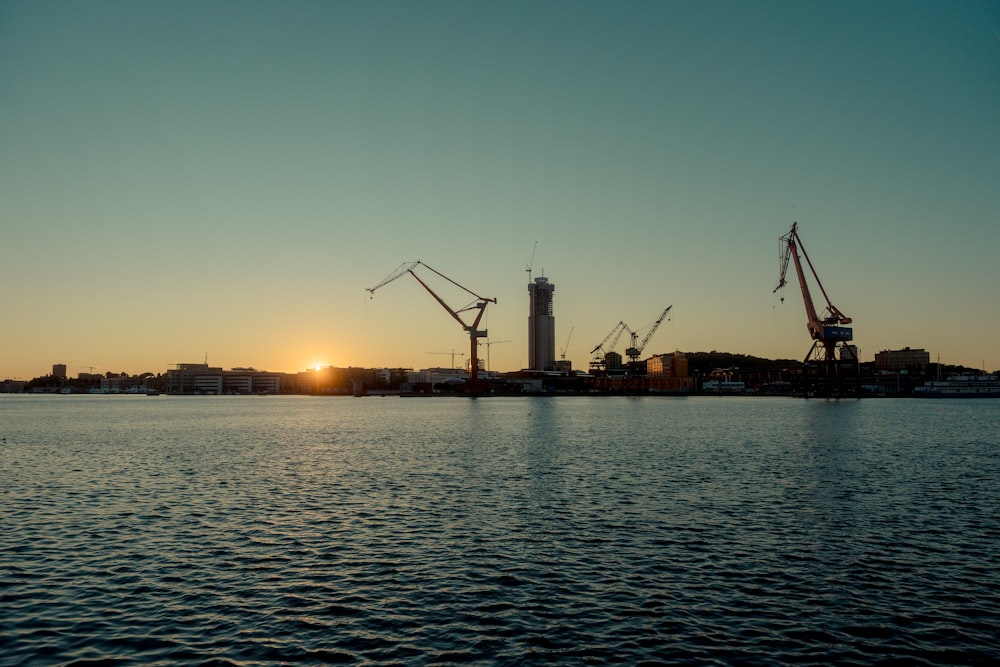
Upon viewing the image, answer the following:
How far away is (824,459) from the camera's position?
4844 centimetres

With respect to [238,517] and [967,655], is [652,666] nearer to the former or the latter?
[967,655]

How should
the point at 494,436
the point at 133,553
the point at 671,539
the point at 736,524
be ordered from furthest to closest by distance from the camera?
the point at 494,436
the point at 736,524
the point at 671,539
the point at 133,553

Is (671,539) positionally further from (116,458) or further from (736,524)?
(116,458)

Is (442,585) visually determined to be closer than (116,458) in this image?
Yes

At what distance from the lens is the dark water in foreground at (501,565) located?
1441 cm

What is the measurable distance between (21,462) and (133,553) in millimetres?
33563

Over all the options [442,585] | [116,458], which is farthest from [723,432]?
[442,585]

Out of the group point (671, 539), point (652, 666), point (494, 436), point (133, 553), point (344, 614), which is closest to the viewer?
point (652, 666)

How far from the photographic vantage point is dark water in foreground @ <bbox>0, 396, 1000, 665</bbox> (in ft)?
47.3

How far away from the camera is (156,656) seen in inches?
541

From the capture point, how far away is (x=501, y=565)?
67.0ft

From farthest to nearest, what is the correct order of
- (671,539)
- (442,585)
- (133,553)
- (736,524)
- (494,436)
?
1. (494,436)
2. (736,524)
3. (671,539)
4. (133,553)
5. (442,585)

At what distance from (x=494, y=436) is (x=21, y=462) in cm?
4147

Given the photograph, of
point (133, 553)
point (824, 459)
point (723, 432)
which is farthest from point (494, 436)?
point (133, 553)
